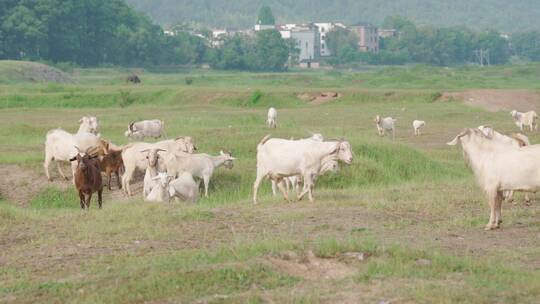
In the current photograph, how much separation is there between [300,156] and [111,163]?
615 centimetres

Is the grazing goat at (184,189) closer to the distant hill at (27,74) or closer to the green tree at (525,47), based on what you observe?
the distant hill at (27,74)

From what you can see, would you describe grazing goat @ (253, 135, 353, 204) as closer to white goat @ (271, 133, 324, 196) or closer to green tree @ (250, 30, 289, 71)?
white goat @ (271, 133, 324, 196)

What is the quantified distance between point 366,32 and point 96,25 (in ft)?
267

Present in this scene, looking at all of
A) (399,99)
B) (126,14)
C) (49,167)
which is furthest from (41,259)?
(126,14)

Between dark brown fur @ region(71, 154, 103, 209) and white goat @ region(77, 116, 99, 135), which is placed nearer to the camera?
dark brown fur @ region(71, 154, 103, 209)

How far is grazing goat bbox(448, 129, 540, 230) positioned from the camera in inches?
578

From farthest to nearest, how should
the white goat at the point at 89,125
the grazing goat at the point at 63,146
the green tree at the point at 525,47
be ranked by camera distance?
1. the green tree at the point at 525,47
2. the white goat at the point at 89,125
3. the grazing goat at the point at 63,146

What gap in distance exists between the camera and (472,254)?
1282cm

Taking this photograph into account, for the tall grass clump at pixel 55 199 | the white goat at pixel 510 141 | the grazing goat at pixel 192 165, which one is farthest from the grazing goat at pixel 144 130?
the white goat at pixel 510 141

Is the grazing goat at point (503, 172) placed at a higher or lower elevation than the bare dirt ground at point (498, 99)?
higher

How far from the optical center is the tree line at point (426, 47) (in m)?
157

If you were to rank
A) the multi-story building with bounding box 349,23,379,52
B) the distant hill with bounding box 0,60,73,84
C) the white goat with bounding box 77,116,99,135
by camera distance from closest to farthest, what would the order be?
the white goat with bounding box 77,116,99,135
the distant hill with bounding box 0,60,73,84
the multi-story building with bounding box 349,23,379,52

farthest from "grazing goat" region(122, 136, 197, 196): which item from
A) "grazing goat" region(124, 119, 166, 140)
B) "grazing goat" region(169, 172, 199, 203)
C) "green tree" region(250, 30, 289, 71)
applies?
"green tree" region(250, 30, 289, 71)

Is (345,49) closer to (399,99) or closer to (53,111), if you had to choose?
(399,99)
